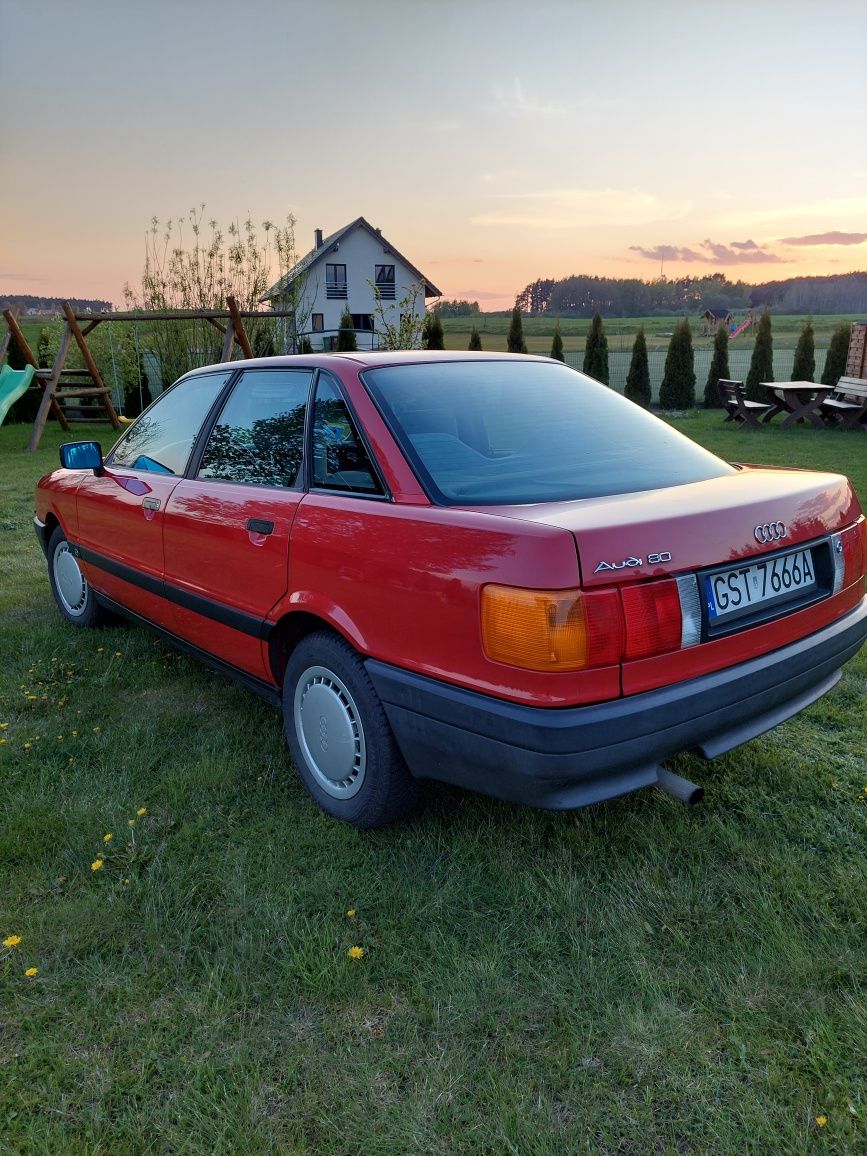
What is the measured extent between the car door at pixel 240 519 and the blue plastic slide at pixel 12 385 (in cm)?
1076

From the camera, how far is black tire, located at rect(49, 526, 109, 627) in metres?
4.73

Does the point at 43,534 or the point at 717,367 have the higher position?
the point at 717,367

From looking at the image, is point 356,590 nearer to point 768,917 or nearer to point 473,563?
point 473,563

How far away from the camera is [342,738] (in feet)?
8.67

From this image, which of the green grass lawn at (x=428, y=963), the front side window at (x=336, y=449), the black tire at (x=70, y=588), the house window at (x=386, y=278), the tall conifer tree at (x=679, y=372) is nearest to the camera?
the green grass lawn at (x=428, y=963)

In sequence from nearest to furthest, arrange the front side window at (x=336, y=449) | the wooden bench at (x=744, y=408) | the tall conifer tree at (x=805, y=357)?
1. the front side window at (x=336, y=449)
2. the wooden bench at (x=744, y=408)
3. the tall conifer tree at (x=805, y=357)

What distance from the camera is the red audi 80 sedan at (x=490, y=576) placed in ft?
6.50

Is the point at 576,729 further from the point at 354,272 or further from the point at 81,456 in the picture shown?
the point at 354,272

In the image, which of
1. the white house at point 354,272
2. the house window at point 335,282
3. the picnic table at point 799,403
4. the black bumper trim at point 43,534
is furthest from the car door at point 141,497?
the house window at point 335,282

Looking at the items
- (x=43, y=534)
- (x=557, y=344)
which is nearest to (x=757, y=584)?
(x=43, y=534)

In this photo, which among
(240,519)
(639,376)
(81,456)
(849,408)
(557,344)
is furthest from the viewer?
(557,344)

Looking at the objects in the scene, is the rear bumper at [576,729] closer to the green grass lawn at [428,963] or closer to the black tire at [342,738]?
the black tire at [342,738]

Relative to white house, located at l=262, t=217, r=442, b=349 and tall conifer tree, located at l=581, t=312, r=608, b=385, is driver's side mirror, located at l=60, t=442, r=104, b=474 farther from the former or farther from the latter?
white house, located at l=262, t=217, r=442, b=349

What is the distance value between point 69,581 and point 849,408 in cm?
1358
